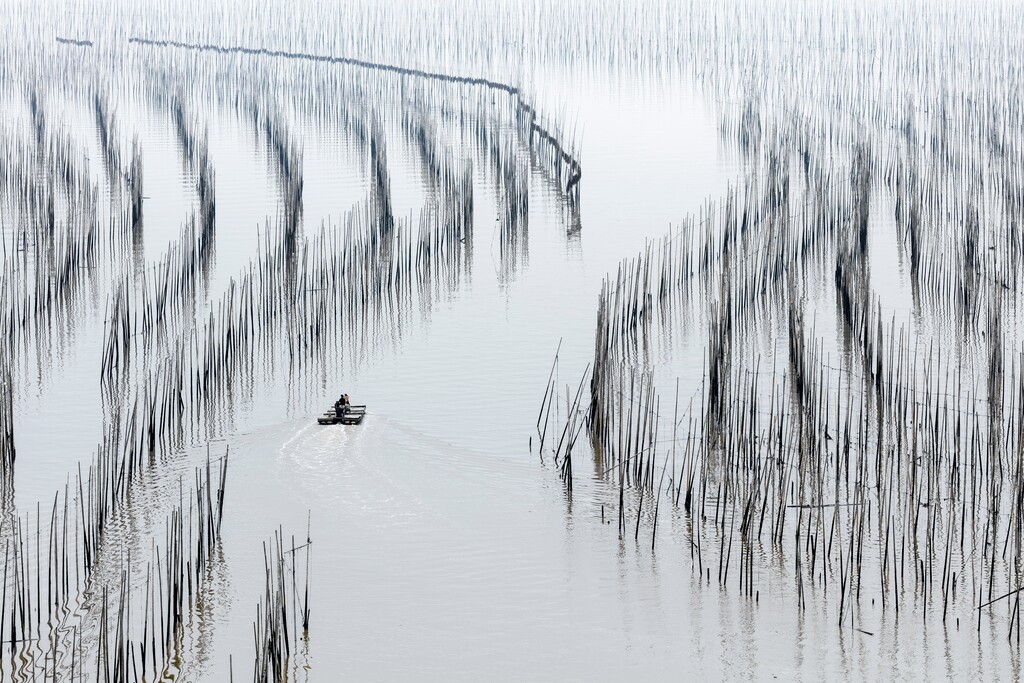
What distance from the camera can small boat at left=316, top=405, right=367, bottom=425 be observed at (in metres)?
7.11

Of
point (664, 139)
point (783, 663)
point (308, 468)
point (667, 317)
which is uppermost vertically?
point (664, 139)

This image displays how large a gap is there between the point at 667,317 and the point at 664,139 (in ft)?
27.1

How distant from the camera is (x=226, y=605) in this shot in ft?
17.3

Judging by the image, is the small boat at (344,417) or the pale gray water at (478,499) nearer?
the pale gray water at (478,499)

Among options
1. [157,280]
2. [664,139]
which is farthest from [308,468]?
[664,139]

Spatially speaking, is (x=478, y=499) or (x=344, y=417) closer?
(x=478, y=499)

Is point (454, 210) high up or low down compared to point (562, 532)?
up

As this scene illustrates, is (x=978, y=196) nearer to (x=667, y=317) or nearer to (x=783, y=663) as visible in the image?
(x=667, y=317)

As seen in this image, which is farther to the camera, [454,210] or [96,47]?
[96,47]

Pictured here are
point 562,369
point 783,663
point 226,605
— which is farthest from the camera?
point 562,369

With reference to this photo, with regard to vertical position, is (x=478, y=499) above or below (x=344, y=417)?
below

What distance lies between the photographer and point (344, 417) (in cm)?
715

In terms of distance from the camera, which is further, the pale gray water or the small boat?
the small boat

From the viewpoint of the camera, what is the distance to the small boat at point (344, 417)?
711 centimetres
